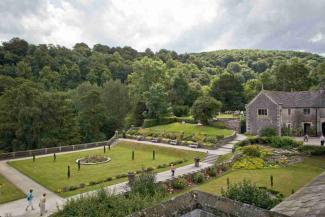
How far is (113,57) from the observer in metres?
121

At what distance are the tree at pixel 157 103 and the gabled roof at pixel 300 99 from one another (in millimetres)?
20182

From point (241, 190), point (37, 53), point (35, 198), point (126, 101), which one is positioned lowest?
point (35, 198)

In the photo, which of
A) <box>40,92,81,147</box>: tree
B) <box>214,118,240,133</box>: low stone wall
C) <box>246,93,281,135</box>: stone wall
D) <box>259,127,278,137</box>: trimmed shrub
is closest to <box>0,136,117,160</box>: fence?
<box>40,92,81,147</box>: tree

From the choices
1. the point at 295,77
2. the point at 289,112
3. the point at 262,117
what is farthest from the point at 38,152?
the point at 295,77

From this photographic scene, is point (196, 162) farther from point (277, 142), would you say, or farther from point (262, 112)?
point (262, 112)

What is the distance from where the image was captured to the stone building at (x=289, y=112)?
146 ft

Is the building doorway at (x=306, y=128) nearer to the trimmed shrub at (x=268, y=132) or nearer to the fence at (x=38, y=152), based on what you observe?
the trimmed shrub at (x=268, y=132)

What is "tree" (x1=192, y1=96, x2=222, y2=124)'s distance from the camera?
165 ft

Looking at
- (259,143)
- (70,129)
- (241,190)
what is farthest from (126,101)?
(241,190)

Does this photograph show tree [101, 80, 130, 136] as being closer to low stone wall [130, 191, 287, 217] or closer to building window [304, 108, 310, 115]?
building window [304, 108, 310, 115]

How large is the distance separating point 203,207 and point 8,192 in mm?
24303

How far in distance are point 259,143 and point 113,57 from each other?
92556 millimetres

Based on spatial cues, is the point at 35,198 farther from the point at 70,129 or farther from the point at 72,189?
the point at 70,129

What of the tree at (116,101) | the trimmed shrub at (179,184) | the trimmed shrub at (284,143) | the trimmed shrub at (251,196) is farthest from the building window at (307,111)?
the tree at (116,101)
